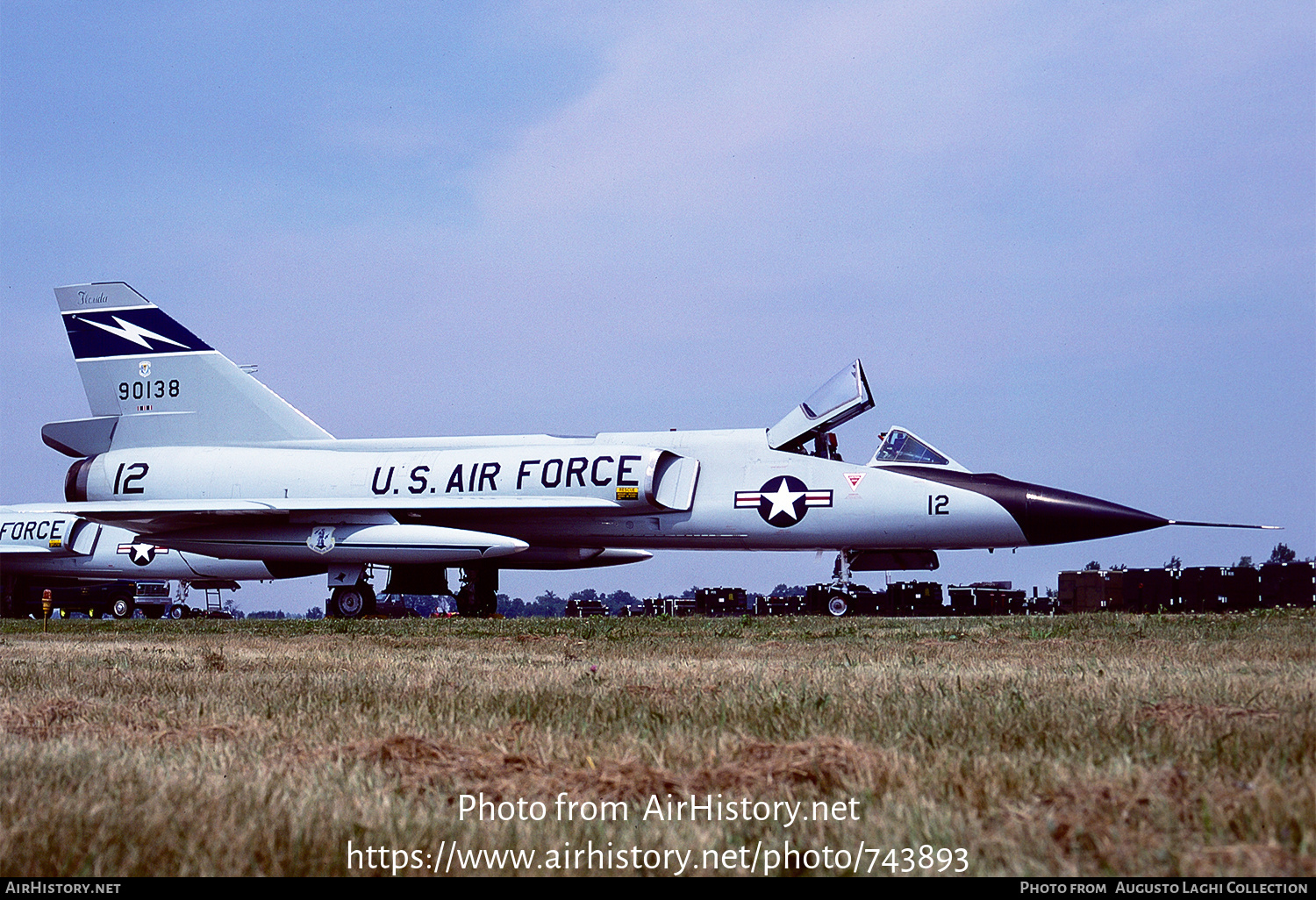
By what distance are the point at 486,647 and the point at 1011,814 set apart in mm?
7475

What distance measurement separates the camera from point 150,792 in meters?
3.12

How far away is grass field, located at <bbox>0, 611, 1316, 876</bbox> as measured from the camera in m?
2.48

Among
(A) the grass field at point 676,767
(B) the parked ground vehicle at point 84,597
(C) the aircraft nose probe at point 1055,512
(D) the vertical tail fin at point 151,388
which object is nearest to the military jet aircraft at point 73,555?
(B) the parked ground vehicle at point 84,597

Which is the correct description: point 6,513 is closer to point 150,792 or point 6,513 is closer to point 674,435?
point 674,435

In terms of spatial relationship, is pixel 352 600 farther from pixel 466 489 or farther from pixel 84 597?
pixel 84 597

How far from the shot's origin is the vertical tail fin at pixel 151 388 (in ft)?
76.8

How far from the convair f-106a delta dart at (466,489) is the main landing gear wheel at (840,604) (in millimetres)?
572

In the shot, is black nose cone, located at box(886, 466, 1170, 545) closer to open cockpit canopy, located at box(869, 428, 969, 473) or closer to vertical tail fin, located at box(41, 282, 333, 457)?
open cockpit canopy, located at box(869, 428, 969, 473)

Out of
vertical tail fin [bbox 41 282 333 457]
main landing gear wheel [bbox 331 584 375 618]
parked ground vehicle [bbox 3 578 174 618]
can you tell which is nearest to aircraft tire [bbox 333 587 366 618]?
main landing gear wheel [bbox 331 584 375 618]

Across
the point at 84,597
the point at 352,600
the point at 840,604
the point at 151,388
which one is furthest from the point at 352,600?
the point at 84,597

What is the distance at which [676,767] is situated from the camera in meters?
3.48

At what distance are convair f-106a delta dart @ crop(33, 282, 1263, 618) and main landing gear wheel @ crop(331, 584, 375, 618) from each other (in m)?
0.03

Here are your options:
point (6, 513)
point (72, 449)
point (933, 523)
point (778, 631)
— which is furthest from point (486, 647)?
point (6, 513)

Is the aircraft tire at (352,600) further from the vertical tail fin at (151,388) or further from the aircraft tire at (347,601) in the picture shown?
the vertical tail fin at (151,388)
